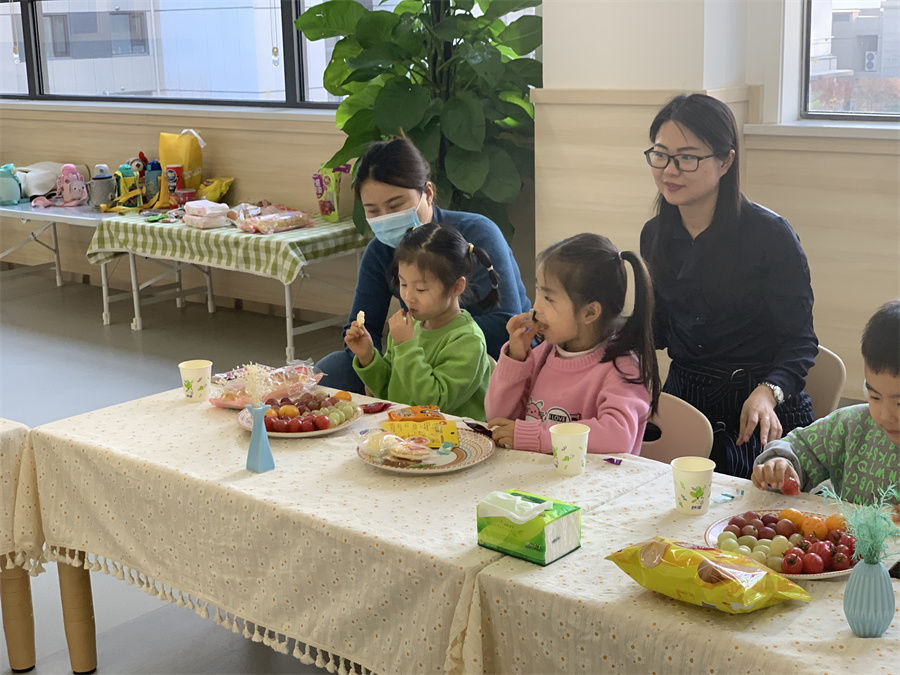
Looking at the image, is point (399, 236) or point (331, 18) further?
point (331, 18)

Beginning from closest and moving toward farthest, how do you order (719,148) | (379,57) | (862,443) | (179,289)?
(862,443) → (719,148) → (379,57) → (179,289)

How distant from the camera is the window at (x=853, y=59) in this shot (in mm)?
3918

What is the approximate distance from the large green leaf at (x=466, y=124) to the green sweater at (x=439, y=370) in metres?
1.80

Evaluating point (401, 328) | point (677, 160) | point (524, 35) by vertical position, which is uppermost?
point (524, 35)

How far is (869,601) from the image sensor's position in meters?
1.26

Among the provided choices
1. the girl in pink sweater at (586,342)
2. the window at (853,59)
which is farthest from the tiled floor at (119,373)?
the window at (853,59)

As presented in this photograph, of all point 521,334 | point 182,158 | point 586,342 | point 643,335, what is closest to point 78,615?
point 521,334

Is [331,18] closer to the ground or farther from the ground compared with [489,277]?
farther from the ground

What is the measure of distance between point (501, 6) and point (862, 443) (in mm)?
2930

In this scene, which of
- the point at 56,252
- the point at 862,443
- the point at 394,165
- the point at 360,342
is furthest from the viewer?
the point at 56,252

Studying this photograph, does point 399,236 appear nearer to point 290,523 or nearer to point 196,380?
point 196,380

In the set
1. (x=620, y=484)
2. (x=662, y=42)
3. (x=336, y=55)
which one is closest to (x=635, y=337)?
(x=620, y=484)

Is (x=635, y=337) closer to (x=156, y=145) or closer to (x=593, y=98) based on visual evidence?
(x=593, y=98)

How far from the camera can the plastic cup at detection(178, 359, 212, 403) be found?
233cm
